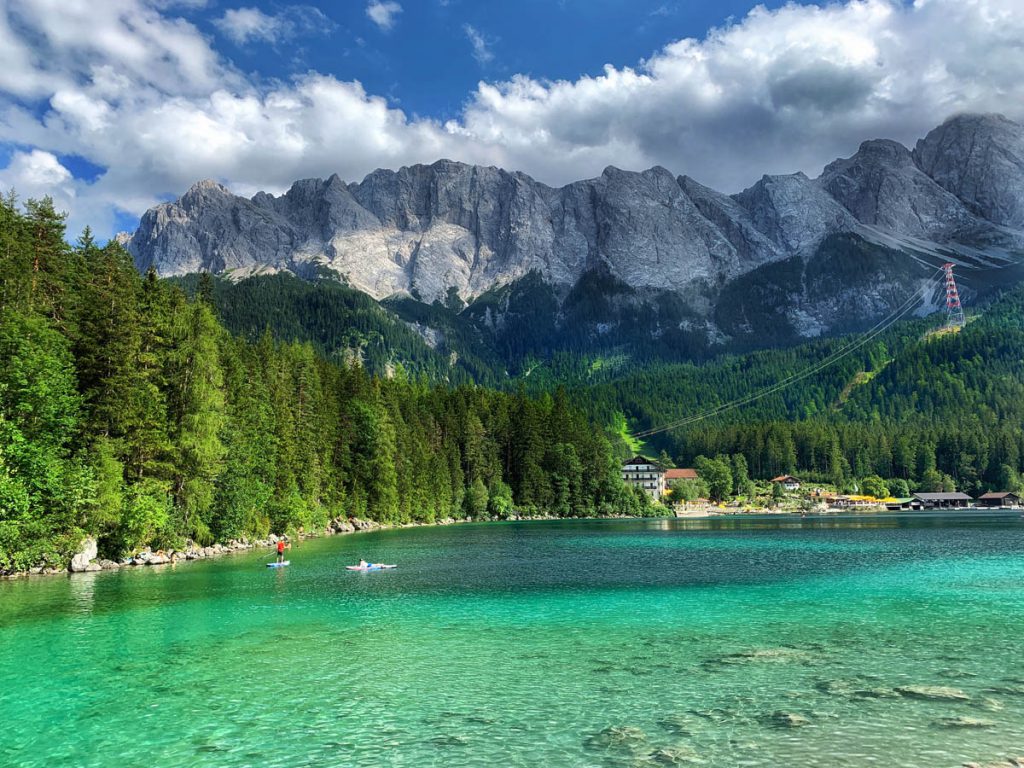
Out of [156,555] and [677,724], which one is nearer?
[677,724]

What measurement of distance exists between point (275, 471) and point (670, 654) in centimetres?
6217

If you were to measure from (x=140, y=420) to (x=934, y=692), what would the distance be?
51.6 metres

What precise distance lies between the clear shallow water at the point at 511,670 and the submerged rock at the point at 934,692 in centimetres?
21

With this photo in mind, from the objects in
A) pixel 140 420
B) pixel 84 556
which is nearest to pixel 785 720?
pixel 84 556

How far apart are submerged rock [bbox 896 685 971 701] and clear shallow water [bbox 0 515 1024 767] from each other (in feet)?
0.70

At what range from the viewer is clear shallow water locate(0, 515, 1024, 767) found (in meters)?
16.8

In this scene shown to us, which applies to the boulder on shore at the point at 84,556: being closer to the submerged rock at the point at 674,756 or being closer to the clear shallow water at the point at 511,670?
the clear shallow water at the point at 511,670

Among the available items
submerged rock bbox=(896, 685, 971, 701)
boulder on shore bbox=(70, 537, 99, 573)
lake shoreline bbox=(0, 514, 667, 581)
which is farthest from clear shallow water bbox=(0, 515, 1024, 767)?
lake shoreline bbox=(0, 514, 667, 581)

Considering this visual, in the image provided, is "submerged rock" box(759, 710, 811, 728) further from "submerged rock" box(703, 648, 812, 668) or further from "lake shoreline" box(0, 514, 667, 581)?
"lake shoreline" box(0, 514, 667, 581)

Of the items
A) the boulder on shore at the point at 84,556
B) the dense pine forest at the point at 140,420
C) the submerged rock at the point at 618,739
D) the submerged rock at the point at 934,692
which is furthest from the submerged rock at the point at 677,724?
the boulder on shore at the point at 84,556

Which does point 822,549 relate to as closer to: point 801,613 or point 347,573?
point 801,613

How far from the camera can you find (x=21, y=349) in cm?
4331

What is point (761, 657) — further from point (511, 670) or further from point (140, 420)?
point (140, 420)

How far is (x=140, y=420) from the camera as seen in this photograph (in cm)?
5338
